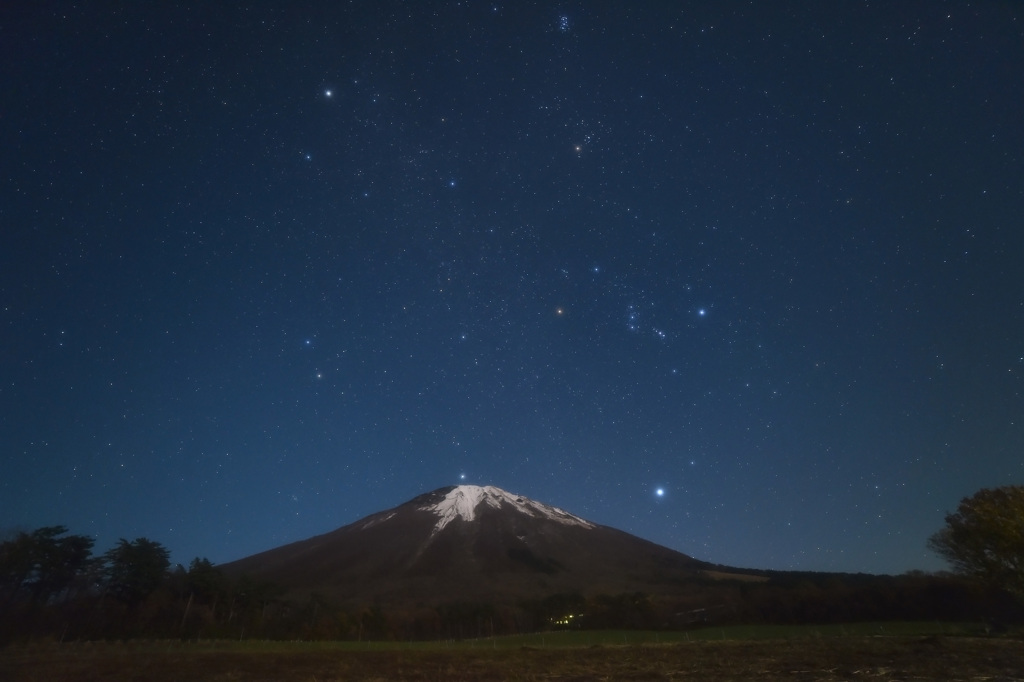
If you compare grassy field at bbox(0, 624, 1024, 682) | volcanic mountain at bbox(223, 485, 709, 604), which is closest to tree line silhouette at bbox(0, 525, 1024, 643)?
grassy field at bbox(0, 624, 1024, 682)

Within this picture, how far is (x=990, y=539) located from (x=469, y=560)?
127377 millimetres

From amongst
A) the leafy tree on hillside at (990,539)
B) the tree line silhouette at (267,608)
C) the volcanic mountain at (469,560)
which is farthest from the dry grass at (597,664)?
→ the volcanic mountain at (469,560)

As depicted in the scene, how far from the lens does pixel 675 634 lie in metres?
66.9

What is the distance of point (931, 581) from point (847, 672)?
181 ft

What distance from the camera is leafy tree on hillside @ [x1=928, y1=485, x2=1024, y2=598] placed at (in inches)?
1572

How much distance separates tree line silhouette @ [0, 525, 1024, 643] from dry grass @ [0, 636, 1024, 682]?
23.6 metres

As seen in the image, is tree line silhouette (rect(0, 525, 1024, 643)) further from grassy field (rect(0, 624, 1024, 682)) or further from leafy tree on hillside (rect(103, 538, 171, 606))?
grassy field (rect(0, 624, 1024, 682))

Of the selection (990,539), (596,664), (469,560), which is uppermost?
(469,560)

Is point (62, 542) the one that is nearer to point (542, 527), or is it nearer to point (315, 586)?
point (315, 586)

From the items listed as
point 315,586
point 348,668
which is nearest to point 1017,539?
point 348,668

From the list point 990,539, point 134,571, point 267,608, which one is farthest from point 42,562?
point 990,539

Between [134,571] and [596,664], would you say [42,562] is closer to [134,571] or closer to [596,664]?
[134,571]

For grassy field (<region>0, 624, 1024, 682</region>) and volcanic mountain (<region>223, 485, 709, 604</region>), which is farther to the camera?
volcanic mountain (<region>223, 485, 709, 604</region>)

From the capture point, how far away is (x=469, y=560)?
496ft
